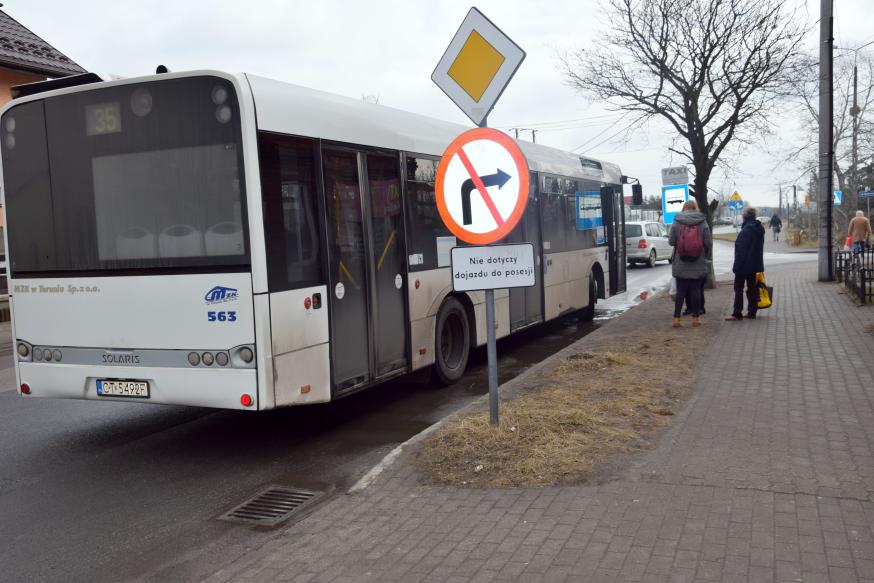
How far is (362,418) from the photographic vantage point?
26.1 feet

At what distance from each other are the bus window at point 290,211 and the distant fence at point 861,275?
437 inches

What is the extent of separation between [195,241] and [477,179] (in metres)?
2.16

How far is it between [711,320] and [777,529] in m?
9.26

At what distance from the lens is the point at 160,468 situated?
6391 millimetres

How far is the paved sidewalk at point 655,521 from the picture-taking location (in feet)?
12.7

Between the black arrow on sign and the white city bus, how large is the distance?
140 centimetres

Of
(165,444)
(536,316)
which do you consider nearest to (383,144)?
(165,444)

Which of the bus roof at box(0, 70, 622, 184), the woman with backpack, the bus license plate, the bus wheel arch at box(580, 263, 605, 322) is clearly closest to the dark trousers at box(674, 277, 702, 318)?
the woman with backpack

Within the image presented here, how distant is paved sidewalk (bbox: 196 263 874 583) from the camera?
3.87 meters

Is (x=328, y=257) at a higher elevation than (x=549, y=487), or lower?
higher

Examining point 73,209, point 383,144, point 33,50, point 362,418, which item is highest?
point 33,50

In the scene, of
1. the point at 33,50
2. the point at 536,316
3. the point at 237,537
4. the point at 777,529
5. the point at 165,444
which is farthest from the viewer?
the point at 33,50

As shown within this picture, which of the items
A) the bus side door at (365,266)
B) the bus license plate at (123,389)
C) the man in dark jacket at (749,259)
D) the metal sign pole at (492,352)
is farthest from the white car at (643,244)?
the bus license plate at (123,389)

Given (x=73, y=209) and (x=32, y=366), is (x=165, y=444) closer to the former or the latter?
(x=32, y=366)
